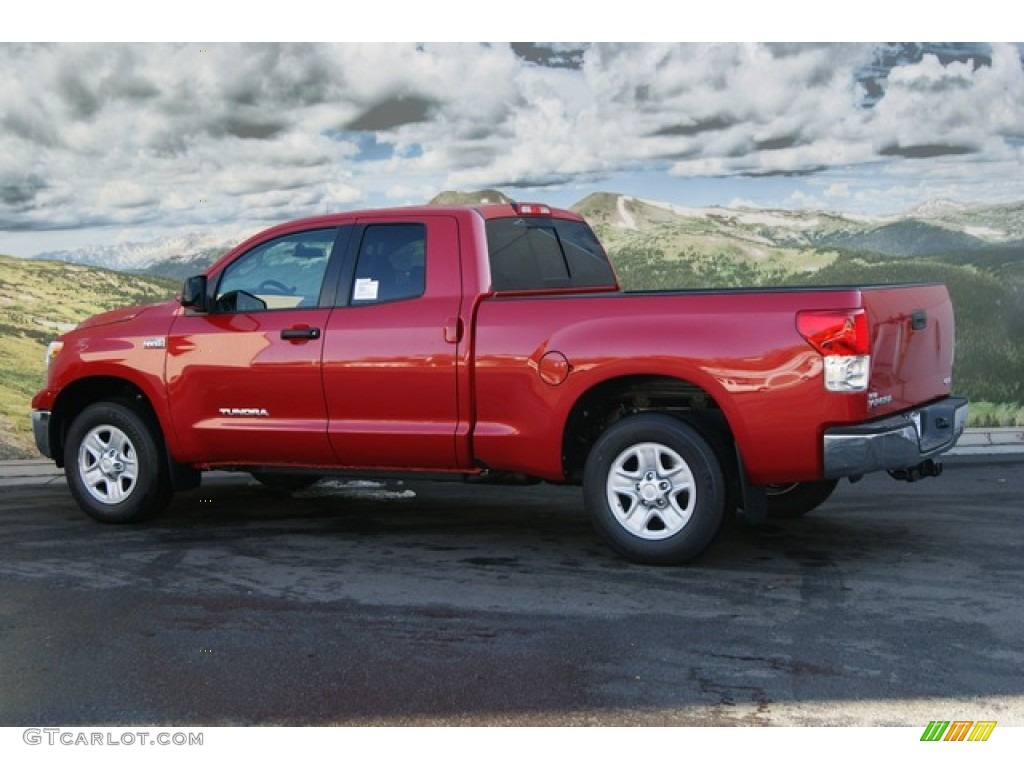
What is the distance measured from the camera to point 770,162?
13.2 meters

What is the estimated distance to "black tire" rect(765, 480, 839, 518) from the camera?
7824 millimetres

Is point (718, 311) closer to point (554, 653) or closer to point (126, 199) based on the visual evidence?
point (554, 653)

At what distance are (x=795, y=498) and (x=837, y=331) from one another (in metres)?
2.16

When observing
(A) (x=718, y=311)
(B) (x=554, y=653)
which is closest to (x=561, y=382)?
(A) (x=718, y=311)

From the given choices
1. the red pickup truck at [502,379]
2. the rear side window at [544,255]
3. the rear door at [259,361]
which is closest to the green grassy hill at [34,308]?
the red pickup truck at [502,379]

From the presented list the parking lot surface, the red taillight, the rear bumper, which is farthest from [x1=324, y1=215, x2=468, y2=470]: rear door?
the rear bumper

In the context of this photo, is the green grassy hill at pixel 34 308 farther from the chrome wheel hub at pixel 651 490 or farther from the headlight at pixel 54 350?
the chrome wheel hub at pixel 651 490

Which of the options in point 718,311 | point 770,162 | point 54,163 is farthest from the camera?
point 770,162

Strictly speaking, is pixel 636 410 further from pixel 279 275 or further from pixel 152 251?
pixel 152 251

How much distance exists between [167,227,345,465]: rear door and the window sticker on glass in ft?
0.59

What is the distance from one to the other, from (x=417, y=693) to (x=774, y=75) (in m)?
9.74

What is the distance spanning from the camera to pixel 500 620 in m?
5.64

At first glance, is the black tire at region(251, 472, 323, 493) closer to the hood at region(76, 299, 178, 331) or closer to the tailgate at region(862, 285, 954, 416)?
the hood at region(76, 299, 178, 331)
